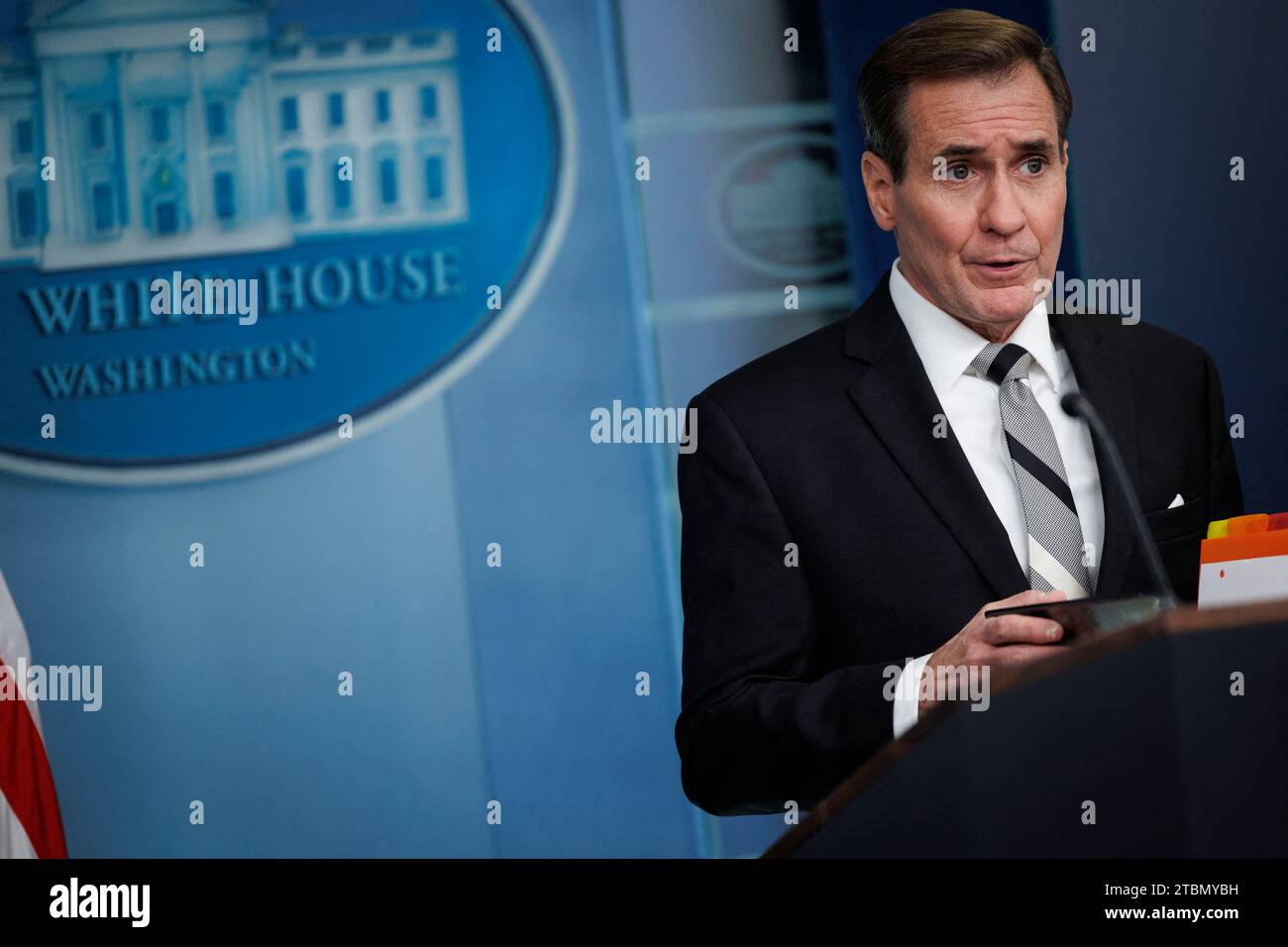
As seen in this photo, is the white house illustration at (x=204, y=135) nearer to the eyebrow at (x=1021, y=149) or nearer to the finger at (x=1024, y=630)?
the eyebrow at (x=1021, y=149)

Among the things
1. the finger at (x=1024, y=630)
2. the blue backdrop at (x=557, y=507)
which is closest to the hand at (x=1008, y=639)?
the finger at (x=1024, y=630)

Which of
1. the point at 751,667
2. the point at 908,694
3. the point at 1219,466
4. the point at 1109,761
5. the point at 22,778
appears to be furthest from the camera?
the point at 22,778

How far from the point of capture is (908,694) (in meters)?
1.66

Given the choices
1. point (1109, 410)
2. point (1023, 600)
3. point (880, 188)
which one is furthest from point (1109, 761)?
point (880, 188)

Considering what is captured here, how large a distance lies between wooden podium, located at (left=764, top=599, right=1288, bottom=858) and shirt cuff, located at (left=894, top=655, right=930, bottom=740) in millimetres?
310

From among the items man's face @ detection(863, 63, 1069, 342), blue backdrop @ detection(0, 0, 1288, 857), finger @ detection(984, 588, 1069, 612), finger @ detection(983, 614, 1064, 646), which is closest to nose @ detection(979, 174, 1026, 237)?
man's face @ detection(863, 63, 1069, 342)

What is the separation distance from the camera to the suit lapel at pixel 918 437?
1914mm

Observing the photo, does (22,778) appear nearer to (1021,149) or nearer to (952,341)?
(952,341)

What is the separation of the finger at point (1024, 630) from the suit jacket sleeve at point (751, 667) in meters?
0.29

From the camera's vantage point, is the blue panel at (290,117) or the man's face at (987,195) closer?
the man's face at (987,195)

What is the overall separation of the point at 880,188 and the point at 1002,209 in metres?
0.24
